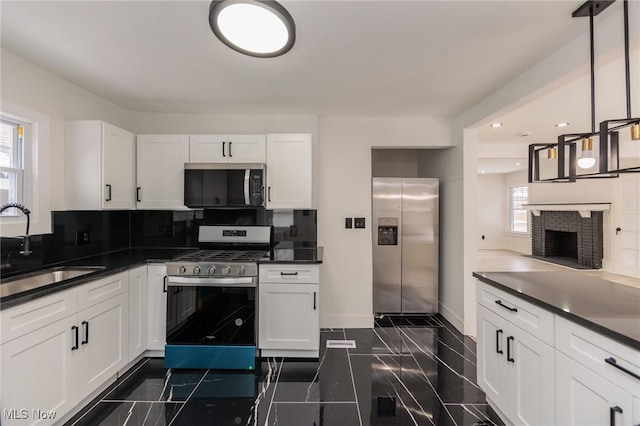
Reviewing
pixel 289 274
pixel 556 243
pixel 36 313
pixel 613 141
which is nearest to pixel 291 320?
pixel 289 274

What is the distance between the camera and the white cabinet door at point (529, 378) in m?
1.33

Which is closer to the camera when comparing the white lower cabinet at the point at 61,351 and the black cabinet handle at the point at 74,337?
the white lower cabinet at the point at 61,351

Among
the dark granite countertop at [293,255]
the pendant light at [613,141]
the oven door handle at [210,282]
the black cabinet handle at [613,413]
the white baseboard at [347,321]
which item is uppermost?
the pendant light at [613,141]

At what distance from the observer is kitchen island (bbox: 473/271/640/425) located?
A: 103 centimetres

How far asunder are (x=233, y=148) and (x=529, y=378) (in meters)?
2.86

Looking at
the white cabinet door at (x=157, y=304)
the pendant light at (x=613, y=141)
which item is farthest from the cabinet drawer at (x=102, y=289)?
the pendant light at (x=613, y=141)

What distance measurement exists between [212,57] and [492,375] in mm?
2803

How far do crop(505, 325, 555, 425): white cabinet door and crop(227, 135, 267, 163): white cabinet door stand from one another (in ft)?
8.11

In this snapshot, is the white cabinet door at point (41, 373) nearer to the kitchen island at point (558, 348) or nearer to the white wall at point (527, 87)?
the kitchen island at point (558, 348)

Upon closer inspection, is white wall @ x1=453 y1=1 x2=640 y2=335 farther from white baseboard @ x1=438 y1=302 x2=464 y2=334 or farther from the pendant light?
the pendant light

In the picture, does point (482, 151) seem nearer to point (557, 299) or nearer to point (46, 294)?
point (557, 299)

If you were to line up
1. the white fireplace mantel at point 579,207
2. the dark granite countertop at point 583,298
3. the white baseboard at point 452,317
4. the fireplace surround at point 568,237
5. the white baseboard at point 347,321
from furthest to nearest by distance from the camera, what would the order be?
the fireplace surround at point 568,237 < the white fireplace mantel at point 579,207 < the white baseboard at point 347,321 < the white baseboard at point 452,317 < the dark granite countertop at point 583,298

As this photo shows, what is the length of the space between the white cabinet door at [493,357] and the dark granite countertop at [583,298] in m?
0.24

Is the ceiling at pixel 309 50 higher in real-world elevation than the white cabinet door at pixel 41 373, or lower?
higher
